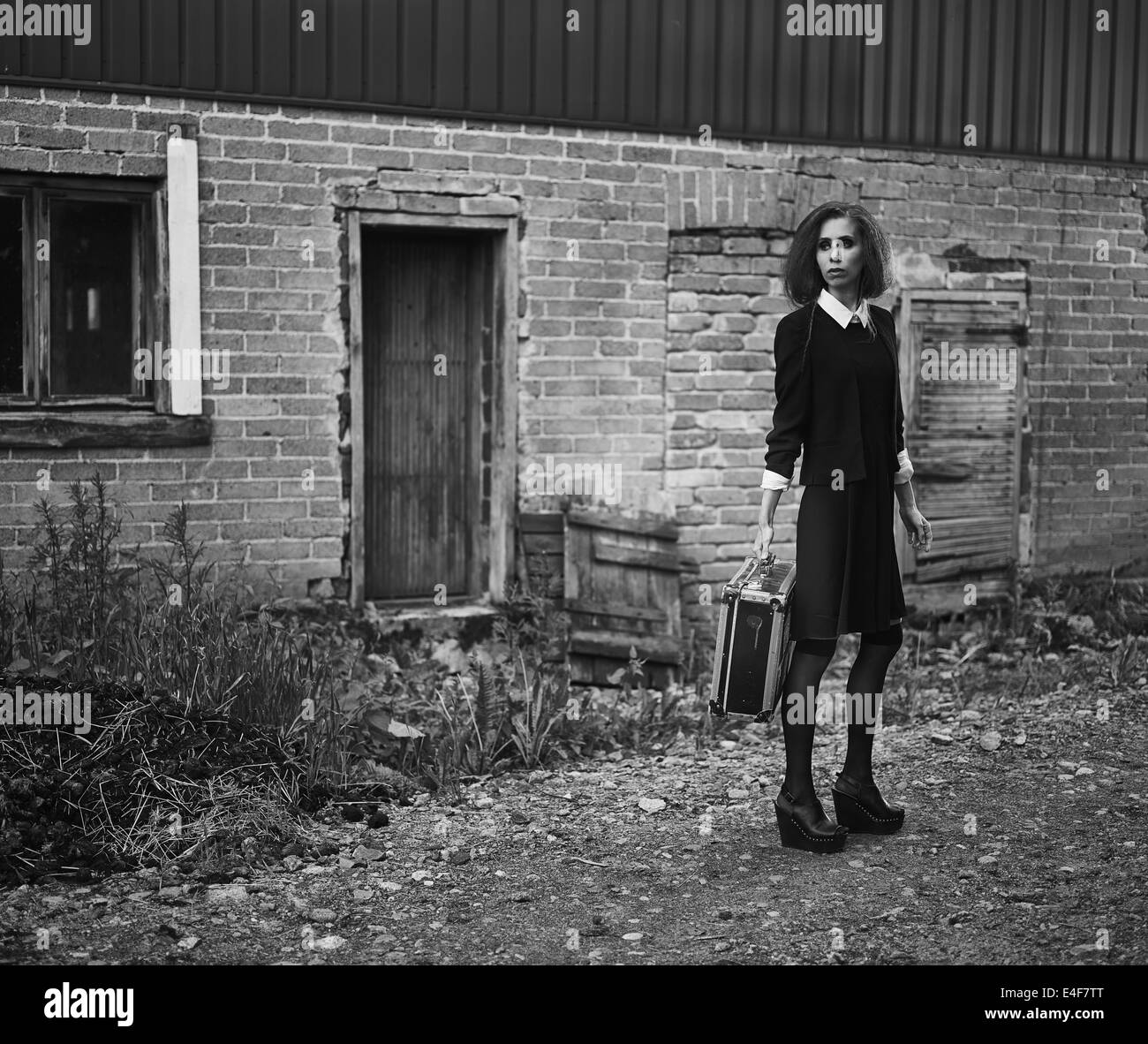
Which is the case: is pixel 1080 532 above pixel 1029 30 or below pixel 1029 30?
below

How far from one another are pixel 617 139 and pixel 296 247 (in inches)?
80.1

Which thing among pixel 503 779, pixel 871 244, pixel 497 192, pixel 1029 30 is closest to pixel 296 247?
pixel 497 192

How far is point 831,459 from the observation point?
4758 millimetres

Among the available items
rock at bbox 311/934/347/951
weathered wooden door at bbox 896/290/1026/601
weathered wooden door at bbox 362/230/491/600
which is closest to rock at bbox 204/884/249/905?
rock at bbox 311/934/347/951

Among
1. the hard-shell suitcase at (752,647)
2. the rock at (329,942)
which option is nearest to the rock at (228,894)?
the rock at (329,942)

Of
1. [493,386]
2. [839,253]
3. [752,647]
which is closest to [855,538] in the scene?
[752,647]

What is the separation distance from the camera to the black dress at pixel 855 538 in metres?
4.75

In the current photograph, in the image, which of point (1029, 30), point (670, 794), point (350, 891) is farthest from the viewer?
point (1029, 30)

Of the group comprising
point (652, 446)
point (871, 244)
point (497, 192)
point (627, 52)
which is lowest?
point (652, 446)

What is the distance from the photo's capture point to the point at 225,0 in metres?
7.50

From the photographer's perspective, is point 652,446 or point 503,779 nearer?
point 503,779

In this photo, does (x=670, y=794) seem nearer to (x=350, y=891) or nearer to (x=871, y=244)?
(x=350, y=891)

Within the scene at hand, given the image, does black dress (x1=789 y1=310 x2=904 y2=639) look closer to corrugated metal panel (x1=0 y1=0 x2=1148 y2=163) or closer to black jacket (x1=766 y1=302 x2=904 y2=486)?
black jacket (x1=766 y1=302 x2=904 y2=486)

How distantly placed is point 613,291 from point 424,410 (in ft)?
4.37
